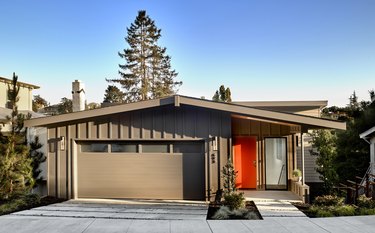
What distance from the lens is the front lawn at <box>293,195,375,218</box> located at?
7.21 metres

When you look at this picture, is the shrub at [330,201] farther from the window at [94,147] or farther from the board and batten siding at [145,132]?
the window at [94,147]

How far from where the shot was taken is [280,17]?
1476 cm

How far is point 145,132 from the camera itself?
30.7ft

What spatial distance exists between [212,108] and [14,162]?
19.8 ft

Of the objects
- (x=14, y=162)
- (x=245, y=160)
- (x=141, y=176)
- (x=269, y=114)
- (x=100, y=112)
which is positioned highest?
(x=100, y=112)

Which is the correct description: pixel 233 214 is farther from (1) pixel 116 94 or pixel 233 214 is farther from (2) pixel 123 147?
(1) pixel 116 94

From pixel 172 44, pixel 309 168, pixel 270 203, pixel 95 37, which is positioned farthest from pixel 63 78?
pixel 270 203

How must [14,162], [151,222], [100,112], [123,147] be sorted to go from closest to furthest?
1. [151,222]
2. [14,162]
3. [100,112]
4. [123,147]

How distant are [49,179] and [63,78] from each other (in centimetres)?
2090

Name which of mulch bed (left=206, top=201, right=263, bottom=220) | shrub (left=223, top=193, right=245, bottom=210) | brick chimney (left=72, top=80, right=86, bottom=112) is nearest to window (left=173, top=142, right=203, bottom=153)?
mulch bed (left=206, top=201, right=263, bottom=220)

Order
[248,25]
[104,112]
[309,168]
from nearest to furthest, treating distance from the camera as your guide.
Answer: [104,112] → [309,168] → [248,25]

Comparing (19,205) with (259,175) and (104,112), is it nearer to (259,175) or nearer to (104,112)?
(104,112)

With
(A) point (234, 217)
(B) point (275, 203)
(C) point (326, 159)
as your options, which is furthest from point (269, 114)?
(C) point (326, 159)

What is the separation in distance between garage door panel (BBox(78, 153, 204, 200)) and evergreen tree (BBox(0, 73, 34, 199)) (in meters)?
1.55
